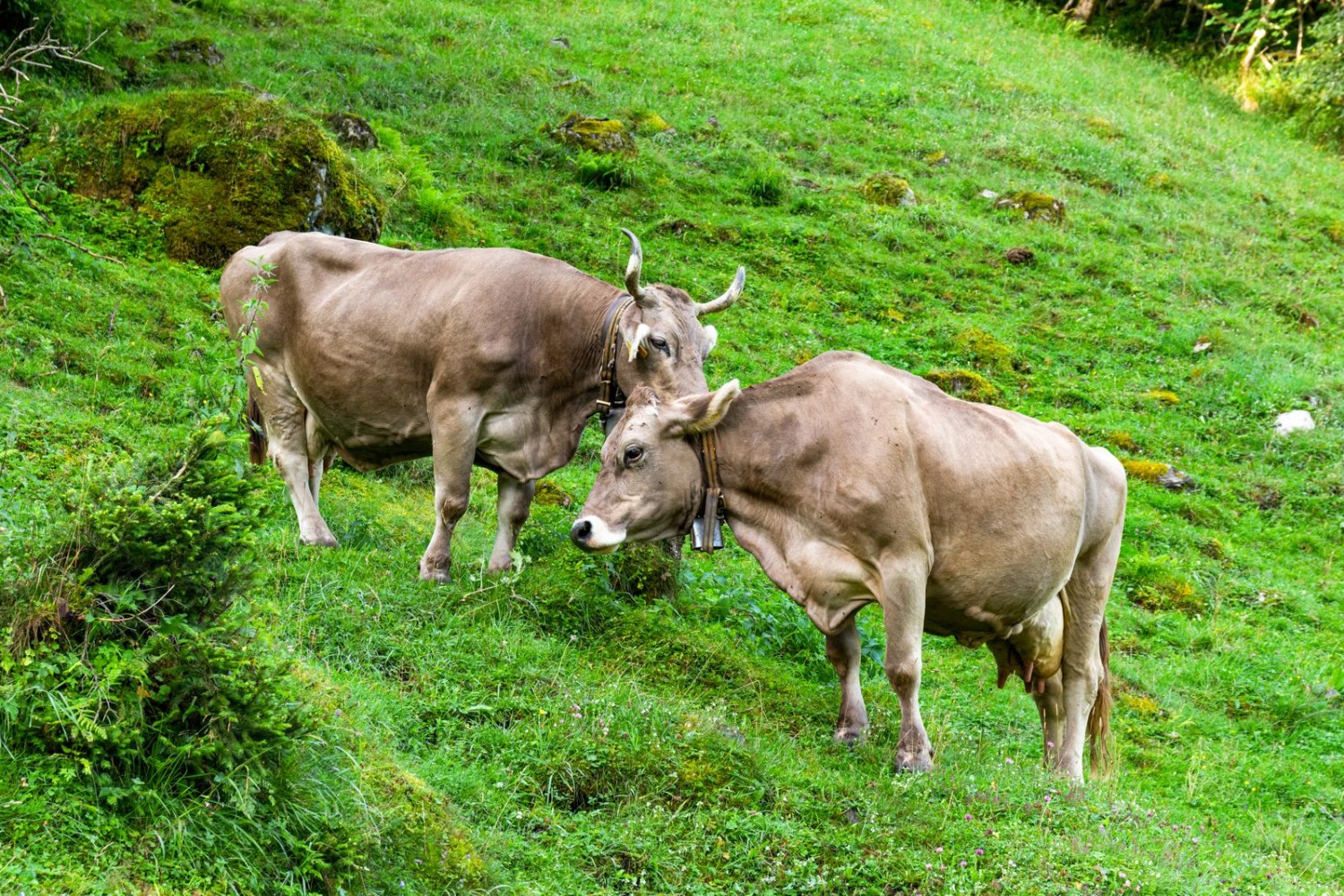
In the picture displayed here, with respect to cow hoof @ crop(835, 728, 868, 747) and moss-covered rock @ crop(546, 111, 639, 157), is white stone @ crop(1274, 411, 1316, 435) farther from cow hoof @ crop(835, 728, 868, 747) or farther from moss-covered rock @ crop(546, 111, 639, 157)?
cow hoof @ crop(835, 728, 868, 747)

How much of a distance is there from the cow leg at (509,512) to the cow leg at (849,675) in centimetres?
254

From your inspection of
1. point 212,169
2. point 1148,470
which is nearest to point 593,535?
point 212,169

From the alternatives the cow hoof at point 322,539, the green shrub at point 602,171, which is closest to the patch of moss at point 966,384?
the green shrub at point 602,171

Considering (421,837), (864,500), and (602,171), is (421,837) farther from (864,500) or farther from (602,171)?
(602,171)

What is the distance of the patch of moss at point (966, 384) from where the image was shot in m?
15.8

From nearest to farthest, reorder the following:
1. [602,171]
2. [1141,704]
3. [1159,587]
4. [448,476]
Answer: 1. [448,476]
2. [1141,704]
3. [1159,587]
4. [602,171]

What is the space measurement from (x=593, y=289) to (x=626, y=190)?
10.2 meters

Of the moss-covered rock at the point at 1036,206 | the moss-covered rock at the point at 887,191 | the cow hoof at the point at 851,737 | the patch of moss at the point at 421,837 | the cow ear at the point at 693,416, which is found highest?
the cow ear at the point at 693,416

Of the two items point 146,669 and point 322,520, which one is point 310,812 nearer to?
point 146,669

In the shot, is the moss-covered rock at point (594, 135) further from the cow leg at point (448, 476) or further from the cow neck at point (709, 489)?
the cow neck at point (709, 489)

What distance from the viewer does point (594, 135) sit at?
20.0 m

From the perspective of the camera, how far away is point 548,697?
7.01 m

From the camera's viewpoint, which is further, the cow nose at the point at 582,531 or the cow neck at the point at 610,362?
the cow neck at the point at 610,362

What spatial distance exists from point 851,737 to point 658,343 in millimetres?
2955
